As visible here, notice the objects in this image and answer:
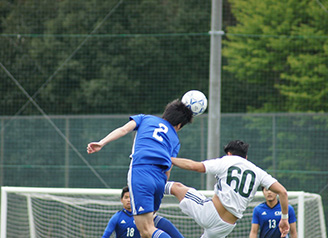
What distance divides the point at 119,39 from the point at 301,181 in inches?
382

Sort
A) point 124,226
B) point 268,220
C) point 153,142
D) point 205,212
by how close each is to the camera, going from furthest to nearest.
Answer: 1. point 268,220
2. point 124,226
3. point 205,212
4. point 153,142

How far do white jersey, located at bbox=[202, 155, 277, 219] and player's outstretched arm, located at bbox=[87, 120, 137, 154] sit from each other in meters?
0.97

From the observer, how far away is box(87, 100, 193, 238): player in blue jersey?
5.51 metres

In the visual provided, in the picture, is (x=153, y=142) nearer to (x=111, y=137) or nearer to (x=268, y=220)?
(x=111, y=137)

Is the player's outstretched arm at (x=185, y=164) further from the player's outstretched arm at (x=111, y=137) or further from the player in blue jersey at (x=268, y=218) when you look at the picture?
the player in blue jersey at (x=268, y=218)

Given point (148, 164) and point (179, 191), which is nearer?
point (148, 164)

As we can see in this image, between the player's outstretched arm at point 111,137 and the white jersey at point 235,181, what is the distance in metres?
0.97

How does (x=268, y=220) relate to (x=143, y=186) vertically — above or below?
below

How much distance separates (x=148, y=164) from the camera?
555 cm

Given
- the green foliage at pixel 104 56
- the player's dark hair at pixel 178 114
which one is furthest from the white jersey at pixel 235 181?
the green foliage at pixel 104 56

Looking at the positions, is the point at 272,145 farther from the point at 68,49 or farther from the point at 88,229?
the point at 68,49

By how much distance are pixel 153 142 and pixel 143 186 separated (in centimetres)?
42

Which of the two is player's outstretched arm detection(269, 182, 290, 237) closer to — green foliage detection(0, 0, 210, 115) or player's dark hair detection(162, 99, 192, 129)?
player's dark hair detection(162, 99, 192, 129)

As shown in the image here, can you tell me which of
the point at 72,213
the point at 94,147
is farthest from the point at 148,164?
the point at 72,213
